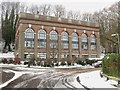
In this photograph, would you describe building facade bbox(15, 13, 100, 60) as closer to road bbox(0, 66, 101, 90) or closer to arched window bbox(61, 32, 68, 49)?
arched window bbox(61, 32, 68, 49)

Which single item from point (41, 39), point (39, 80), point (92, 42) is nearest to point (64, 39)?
point (41, 39)

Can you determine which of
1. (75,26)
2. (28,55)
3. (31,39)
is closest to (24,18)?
(31,39)

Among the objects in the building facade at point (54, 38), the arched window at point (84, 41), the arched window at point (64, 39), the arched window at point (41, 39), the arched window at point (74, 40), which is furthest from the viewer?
the arched window at point (84, 41)

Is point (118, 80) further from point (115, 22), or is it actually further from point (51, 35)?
point (51, 35)

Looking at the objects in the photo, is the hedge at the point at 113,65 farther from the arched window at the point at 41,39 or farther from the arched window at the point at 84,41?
the arched window at the point at 84,41

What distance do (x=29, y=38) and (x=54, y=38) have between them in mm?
7076

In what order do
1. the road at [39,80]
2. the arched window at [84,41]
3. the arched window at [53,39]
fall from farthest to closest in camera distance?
the arched window at [84,41], the arched window at [53,39], the road at [39,80]

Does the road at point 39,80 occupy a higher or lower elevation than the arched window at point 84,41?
lower

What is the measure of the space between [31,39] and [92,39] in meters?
19.6

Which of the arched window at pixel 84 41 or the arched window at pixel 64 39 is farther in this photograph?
the arched window at pixel 84 41

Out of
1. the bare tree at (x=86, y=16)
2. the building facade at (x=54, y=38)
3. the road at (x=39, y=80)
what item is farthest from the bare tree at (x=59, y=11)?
the road at (x=39, y=80)

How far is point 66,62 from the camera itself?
153 ft

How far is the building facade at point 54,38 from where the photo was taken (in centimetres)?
5369

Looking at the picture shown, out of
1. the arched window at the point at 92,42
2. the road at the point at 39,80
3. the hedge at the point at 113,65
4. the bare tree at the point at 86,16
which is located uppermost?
the bare tree at the point at 86,16
